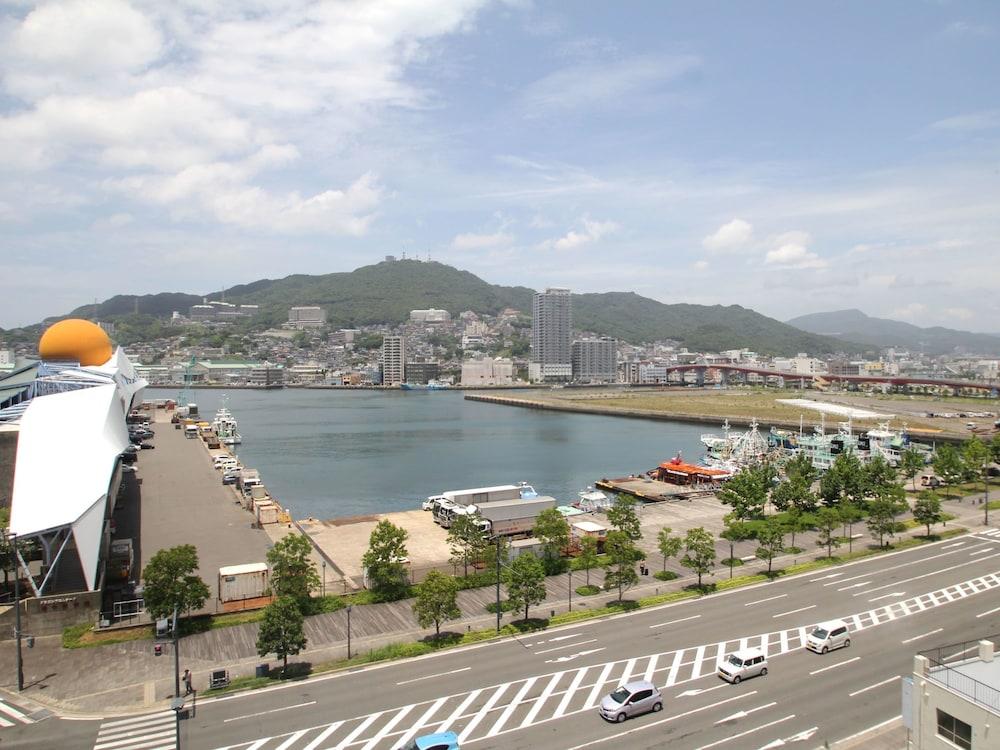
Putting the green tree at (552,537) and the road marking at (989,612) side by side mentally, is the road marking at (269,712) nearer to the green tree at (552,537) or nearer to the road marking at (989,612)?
the green tree at (552,537)

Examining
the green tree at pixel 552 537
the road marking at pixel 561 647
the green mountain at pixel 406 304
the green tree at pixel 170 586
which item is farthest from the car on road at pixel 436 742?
the green mountain at pixel 406 304

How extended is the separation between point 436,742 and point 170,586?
Answer: 527cm

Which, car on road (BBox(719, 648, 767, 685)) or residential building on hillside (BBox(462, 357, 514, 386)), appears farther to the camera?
residential building on hillside (BBox(462, 357, 514, 386))

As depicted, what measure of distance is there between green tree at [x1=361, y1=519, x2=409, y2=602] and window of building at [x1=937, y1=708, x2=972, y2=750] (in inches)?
322

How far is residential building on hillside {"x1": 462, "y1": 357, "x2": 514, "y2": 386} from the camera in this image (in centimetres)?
10131

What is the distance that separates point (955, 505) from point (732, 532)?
385 inches

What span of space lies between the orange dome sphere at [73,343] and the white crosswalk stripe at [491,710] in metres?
18.3

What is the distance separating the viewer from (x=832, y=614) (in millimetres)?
10555

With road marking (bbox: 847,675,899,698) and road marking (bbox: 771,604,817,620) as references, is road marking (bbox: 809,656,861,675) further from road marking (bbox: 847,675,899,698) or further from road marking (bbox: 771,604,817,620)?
road marking (bbox: 771,604,817,620)

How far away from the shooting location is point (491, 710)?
25.0 ft

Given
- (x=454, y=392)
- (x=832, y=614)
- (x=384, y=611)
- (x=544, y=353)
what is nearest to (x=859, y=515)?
(x=832, y=614)

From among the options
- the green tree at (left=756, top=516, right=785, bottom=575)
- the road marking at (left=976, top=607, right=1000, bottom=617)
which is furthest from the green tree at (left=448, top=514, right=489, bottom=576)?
the road marking at (left=976, top=607, right=1000, bottom=617)

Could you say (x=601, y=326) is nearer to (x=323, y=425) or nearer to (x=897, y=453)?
(x=323, y=425)

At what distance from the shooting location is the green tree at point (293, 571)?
10693mm
